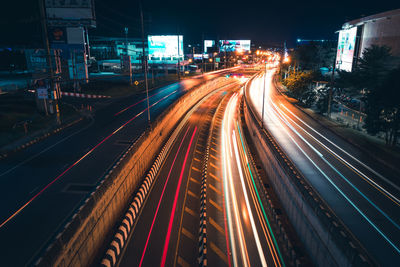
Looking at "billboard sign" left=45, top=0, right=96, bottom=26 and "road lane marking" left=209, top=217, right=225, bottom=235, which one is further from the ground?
"billboard sign" left=45, top=0, right=96, bottom=26

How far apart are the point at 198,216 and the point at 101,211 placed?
7.31 metres

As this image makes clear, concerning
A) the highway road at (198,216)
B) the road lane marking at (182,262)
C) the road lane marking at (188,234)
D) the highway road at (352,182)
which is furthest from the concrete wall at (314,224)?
the road lane marking at (182,262)

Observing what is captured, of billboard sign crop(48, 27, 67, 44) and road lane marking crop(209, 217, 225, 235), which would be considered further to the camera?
billboard sign crop(48, 27, 67, 44)

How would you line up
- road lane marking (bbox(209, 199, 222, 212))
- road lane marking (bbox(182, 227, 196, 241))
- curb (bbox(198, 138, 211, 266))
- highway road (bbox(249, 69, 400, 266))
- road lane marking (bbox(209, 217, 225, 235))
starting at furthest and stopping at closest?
road lane marking (bbox(209, 199, 222, 212)) → road lane marking (bbox(209, 217, 225, 235)) → road lane marking (bbox(182, 227, 196, 241)) → curb (bbox(198, 138, 211, 266)) → highway road (bbox(249, 69, 400, 266))

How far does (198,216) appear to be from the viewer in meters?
20.0

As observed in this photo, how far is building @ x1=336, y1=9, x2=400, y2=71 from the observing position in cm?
5400

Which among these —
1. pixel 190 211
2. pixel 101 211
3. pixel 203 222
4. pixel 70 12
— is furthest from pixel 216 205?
pixel 70 12

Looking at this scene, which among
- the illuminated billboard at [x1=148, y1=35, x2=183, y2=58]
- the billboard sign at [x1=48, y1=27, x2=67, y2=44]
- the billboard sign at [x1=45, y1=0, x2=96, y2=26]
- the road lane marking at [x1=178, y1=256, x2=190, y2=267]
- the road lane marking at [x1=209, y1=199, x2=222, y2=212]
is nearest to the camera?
the road lane marking at [x1=178, y1=256, x2=190, y2=267]

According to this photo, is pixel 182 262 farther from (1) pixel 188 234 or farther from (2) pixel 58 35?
(2) pixel 58 35

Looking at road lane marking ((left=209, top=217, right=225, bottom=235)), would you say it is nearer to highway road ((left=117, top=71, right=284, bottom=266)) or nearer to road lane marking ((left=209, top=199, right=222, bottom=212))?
highway road ((left=117, top=71, right=284, bottom=266))

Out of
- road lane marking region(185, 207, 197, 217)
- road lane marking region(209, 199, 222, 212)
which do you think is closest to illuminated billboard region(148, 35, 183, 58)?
road lane marking region(209, 199, 222, 212)

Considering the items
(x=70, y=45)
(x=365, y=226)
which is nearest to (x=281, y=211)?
(x=365, y=226)

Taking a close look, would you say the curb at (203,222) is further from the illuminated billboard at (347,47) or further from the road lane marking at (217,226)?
the illuminated billboard at (347,47)

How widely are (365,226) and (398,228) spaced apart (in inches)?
71.4
